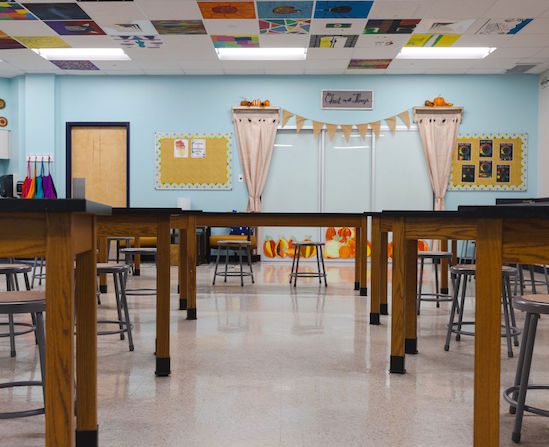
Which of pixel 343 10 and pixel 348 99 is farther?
pixel 348 99

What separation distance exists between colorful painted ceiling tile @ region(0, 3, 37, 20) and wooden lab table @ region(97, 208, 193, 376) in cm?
475

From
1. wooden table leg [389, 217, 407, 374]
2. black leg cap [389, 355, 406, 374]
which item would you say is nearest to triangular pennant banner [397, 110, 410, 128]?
wooden table leg [389, 217, 407, 374]

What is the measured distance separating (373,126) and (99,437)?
7905 mm

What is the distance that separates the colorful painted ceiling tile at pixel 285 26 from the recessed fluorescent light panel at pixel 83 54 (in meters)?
2.33

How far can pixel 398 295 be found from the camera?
2.73 metres

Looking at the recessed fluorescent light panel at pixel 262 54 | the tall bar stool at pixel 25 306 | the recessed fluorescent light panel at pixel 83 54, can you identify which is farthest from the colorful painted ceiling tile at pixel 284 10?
the tall bar stool at pixel 25 306

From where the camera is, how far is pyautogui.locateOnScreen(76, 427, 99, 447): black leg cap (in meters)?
1.76

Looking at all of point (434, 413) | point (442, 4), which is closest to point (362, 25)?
point (442, 4)

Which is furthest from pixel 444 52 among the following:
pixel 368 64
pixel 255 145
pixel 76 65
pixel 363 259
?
pixel 76 65

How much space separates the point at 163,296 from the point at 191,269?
142 cm

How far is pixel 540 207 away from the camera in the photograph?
1393 mm

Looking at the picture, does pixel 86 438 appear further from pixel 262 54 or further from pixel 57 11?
pixel 262 54

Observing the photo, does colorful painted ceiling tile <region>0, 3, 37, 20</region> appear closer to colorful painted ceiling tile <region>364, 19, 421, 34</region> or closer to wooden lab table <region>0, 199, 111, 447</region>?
colorful painted ceiling tile <region>364, 19, 421, 34</region>

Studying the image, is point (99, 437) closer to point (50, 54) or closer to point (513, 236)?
point (513, 236)
